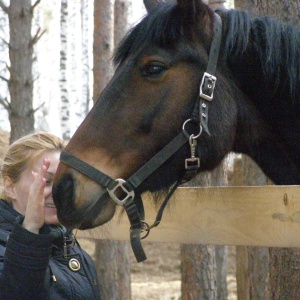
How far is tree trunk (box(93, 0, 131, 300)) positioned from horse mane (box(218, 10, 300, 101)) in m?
5.25

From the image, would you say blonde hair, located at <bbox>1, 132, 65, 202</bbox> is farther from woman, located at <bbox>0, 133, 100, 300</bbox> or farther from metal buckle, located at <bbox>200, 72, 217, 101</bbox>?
metal buckle, located at <bbox>200, 72, 217, 101</bbox>

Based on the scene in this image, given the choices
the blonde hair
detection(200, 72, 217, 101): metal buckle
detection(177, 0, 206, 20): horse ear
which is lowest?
the blonde hair

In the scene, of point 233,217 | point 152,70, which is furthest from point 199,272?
point 152,70

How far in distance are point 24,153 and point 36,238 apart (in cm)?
63

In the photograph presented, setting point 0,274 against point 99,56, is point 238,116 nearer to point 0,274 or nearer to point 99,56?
point 0,274

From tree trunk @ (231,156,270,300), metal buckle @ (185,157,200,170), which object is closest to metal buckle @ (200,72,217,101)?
metal buckle @ (185,157,200,170)

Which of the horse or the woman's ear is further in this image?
the woman's ear

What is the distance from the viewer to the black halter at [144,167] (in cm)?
275

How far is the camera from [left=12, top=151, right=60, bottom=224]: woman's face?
304cm

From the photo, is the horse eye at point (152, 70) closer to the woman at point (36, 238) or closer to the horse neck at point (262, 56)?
the horse neck at point (262, 56)

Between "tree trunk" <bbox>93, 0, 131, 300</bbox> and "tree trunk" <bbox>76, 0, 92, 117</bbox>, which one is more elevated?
"tree trunk" <bbox>76, 0, 92, 117</bbox>

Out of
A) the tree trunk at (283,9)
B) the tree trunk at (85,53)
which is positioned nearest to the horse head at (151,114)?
the tree trunk at (283,9)

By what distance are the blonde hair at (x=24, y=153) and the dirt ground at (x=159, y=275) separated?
829 centimetres

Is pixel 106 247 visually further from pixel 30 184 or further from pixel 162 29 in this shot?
pixel 162 29
